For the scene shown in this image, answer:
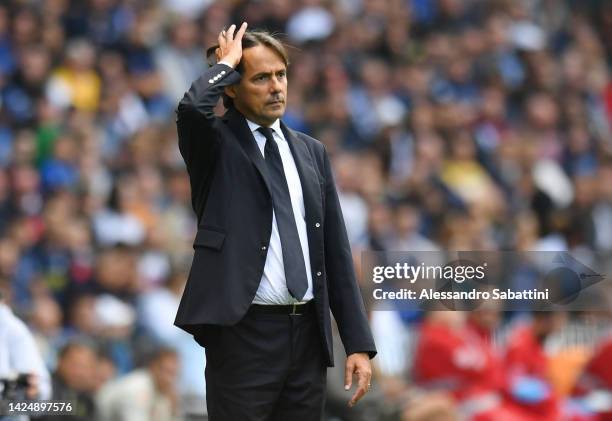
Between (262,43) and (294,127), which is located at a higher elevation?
(294,127)

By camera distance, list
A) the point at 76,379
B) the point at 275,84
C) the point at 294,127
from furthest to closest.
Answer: the point at 294,127, the point at 76,379, the point at 275,84

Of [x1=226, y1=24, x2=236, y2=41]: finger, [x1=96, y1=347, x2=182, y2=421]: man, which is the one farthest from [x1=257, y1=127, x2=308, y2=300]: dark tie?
[x1=96, y1=347, x2=182, y2=421]: man

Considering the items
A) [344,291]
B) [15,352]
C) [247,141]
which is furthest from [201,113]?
[15,352]

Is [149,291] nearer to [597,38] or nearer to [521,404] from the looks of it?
[521,404]

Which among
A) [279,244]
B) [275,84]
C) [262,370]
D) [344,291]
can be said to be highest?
[275,84]

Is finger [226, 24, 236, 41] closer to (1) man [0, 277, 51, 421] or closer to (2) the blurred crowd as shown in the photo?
(1) man [0, 277, 51, 421]

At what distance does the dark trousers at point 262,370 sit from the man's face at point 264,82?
0.69 metres

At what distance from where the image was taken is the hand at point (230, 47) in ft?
14.3

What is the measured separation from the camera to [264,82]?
4.44m

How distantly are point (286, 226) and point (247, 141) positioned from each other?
32 centimetres

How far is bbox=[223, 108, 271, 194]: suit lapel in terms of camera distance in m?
4.40

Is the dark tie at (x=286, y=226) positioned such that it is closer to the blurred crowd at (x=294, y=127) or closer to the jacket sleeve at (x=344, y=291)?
the jacket sleeve at (x=344, y=291)

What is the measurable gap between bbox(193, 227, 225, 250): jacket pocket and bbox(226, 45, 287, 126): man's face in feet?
1.43

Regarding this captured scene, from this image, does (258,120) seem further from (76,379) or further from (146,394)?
(146,394)
